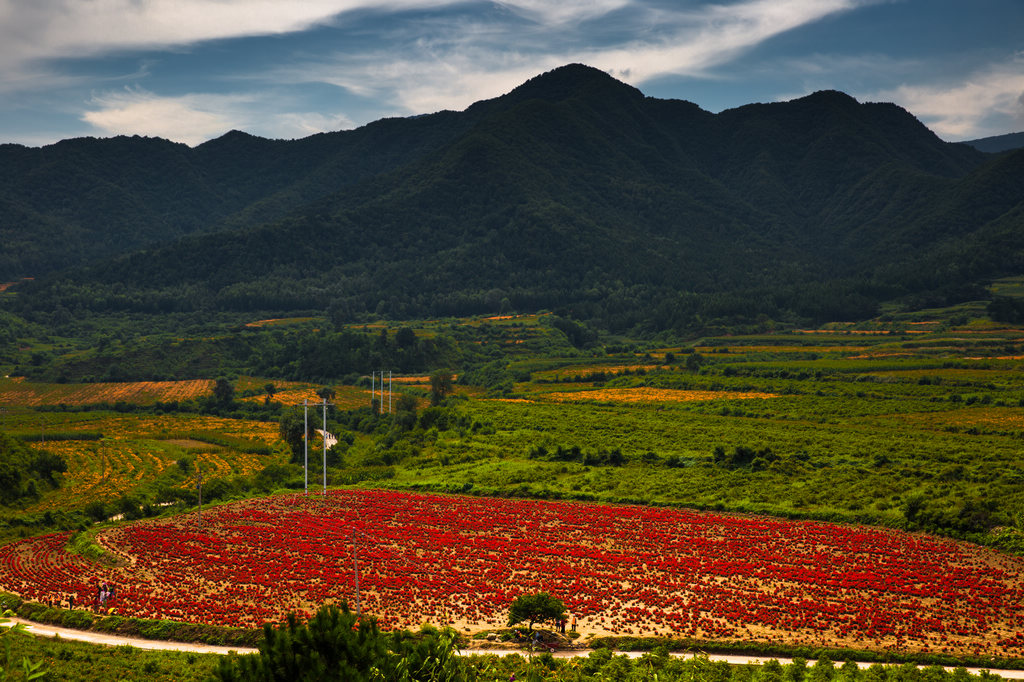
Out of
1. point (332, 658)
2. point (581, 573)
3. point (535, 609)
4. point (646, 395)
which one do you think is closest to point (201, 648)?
point (535, 609)

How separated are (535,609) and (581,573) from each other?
8.92 meters

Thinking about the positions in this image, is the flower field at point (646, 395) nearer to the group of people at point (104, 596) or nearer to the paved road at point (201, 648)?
the paved road at point (201, 648)

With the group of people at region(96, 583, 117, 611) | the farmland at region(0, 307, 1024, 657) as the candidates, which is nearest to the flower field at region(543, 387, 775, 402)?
the farmland at region(0, 307, 1024, 657)

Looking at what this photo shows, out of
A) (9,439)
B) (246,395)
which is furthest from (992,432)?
(246,395)

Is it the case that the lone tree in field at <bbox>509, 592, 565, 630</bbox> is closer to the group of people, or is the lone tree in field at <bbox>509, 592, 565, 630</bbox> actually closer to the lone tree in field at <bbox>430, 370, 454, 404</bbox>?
the group of people

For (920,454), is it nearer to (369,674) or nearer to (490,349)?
(369,674)

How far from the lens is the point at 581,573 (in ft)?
153

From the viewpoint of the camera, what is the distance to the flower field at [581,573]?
39219 millimetres

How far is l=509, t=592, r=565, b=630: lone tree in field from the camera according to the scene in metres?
38.2

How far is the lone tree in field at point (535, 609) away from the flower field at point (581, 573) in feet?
5.11

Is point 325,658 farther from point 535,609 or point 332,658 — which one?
point 535,609

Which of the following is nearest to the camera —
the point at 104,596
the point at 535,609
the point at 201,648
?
the point at 201,648

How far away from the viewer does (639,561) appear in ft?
160

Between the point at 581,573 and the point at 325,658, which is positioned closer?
the point at 325,658
